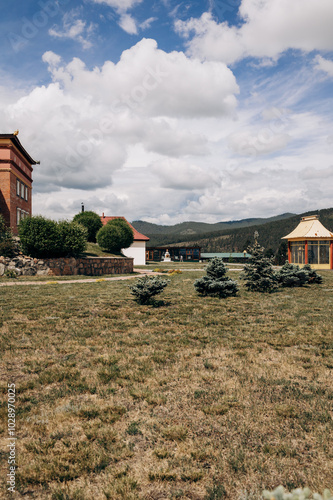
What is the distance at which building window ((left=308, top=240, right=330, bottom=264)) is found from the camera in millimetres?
31234

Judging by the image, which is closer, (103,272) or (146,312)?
(146,312)

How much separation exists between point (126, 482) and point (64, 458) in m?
0.87

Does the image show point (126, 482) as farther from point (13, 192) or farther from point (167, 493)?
point (13, 192)

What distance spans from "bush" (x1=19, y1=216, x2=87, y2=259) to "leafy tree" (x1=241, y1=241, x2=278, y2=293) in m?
15.7

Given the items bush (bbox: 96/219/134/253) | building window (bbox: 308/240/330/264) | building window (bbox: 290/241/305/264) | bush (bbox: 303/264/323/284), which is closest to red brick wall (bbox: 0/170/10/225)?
bush (bbox: 96/219/134/253)

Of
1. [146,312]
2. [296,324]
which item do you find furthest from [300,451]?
[146,312]

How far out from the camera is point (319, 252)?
3148cm

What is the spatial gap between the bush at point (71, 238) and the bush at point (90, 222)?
737 inches

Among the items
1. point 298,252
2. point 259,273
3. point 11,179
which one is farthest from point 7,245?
point 298,252

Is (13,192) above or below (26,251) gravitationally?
above

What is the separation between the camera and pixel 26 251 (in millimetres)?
24391

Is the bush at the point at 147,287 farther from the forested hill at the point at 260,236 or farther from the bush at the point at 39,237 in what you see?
the forested hill at the point at 260,236

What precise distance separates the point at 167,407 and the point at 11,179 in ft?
103

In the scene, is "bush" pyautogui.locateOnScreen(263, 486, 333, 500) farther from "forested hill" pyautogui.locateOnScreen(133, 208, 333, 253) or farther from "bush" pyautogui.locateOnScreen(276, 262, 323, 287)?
"forested hill" pyautogui.locateOnScreen(133, 208, 333, 253)
